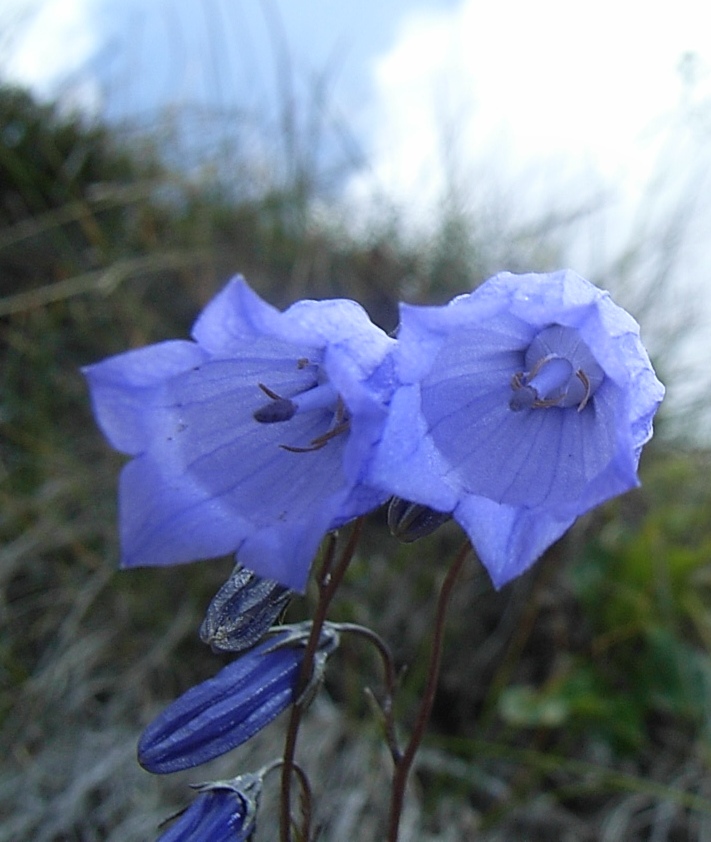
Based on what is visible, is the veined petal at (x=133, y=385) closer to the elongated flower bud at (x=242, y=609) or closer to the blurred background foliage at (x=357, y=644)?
the elongated flower bud at (x=242, y=609)

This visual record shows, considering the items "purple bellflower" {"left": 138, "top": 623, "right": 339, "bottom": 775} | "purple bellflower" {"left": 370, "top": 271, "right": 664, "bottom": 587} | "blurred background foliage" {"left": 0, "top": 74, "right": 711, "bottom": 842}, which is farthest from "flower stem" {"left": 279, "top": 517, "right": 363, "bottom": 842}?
"blurred background foliage" {"left": 0, "top": 74, "right": 711, "bottom": 842}

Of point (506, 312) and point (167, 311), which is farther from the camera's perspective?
point (167, 311)

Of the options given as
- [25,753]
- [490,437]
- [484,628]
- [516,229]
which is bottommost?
[484,628]

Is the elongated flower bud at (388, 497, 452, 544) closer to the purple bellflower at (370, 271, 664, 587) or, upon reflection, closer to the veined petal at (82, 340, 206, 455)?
the purple bellflower at (370, 271, 664, 587)

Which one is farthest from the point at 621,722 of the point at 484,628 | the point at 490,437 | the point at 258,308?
the point at 258,308

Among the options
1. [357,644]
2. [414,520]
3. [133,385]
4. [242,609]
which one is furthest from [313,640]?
[357,644]

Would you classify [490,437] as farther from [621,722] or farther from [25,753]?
[25,753]
